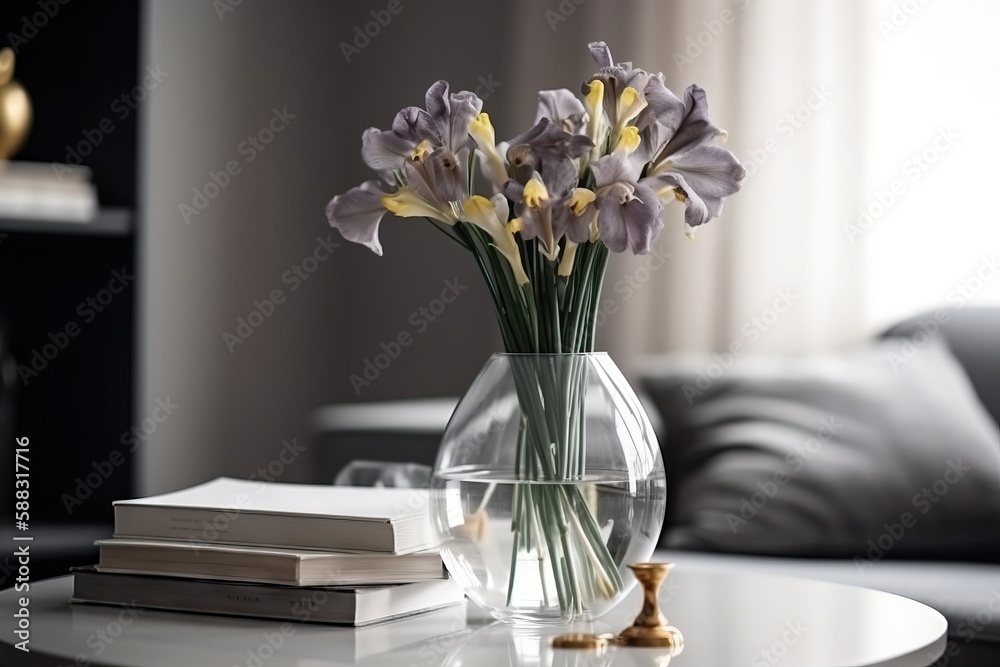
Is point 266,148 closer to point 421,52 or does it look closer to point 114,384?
point 421,52

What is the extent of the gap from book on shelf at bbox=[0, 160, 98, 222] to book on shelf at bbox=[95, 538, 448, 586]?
1352mm

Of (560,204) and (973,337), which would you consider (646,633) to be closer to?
(560,204)

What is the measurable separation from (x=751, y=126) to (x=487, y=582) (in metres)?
2.10

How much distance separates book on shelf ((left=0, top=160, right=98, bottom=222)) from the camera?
7.38 feet

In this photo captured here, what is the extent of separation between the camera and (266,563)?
1018mm

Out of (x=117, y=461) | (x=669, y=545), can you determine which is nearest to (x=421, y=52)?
(x=117, y=461)

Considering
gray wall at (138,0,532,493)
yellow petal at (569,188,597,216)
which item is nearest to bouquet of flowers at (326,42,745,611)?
yellow petal at (569,188,597,216)

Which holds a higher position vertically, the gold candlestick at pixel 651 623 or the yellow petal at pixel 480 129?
the yellow petal at pixel 480 129

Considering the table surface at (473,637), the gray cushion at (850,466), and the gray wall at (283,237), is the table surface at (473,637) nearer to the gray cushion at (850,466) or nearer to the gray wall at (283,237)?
the gray cushion at (850,466)

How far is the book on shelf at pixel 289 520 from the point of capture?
1.02 m

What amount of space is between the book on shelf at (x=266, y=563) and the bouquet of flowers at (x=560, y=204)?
0.14 m

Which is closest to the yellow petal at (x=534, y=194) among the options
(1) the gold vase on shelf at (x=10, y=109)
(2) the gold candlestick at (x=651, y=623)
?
(2) the gold candlestick at (x=651, y=623)

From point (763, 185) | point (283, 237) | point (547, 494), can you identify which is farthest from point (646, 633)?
point (283, 237)

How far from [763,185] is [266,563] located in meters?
2.08
